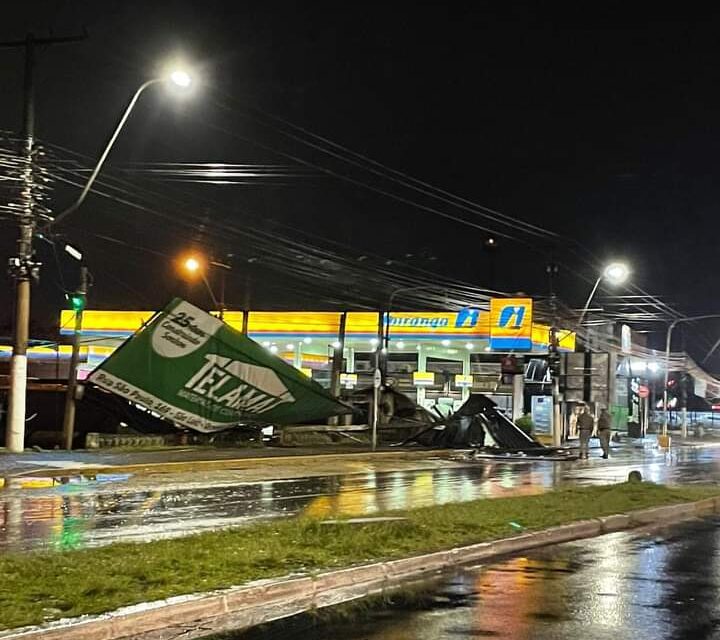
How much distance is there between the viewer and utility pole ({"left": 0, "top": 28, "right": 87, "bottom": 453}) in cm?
2203

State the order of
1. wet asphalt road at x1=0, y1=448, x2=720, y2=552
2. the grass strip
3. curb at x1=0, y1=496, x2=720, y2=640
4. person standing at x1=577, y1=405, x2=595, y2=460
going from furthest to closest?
person standing at x1=577, y1=405, x2=595, y2=460 → wet asphalt road at x1=0, y1=448, x2=720, y2=552 → the grass strip → curb at x1=0, y1=496, x2=720, y2=640

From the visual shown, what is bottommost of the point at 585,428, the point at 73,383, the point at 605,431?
the point at 605,431

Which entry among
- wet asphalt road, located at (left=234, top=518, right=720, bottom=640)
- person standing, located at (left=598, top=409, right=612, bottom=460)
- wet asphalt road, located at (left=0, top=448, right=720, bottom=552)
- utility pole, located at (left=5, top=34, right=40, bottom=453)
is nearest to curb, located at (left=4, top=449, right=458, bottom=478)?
wet asphalt road, located at (left=0, top=448, right=720, bottom=552)

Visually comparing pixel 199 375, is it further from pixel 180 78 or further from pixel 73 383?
pixel 180 78

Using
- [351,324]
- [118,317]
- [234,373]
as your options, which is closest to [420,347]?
[351,324]

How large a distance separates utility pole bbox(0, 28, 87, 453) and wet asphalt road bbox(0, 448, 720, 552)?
4.20 meters

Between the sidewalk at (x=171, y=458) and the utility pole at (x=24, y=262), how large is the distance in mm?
1015

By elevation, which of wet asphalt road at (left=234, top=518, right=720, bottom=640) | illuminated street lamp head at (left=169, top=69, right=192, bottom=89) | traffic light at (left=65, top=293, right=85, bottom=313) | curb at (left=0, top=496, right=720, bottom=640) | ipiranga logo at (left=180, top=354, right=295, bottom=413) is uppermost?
illuminated street lamp head at (left=169, top=69, right=192, bottom=89)

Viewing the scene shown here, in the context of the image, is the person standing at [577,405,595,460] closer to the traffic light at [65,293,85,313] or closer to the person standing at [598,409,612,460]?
the person standing at [598,409,612,460]

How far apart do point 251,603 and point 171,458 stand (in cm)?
1705

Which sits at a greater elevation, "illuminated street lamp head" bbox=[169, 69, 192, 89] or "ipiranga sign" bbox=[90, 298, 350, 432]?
"illuminated street lamp head" bbox=[169, 69, 192, 89]

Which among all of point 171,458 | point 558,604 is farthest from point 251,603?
point 171,458

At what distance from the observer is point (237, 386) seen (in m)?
30.2

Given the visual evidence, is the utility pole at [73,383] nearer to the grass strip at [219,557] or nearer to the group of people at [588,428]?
the grass strip at [219,557]
